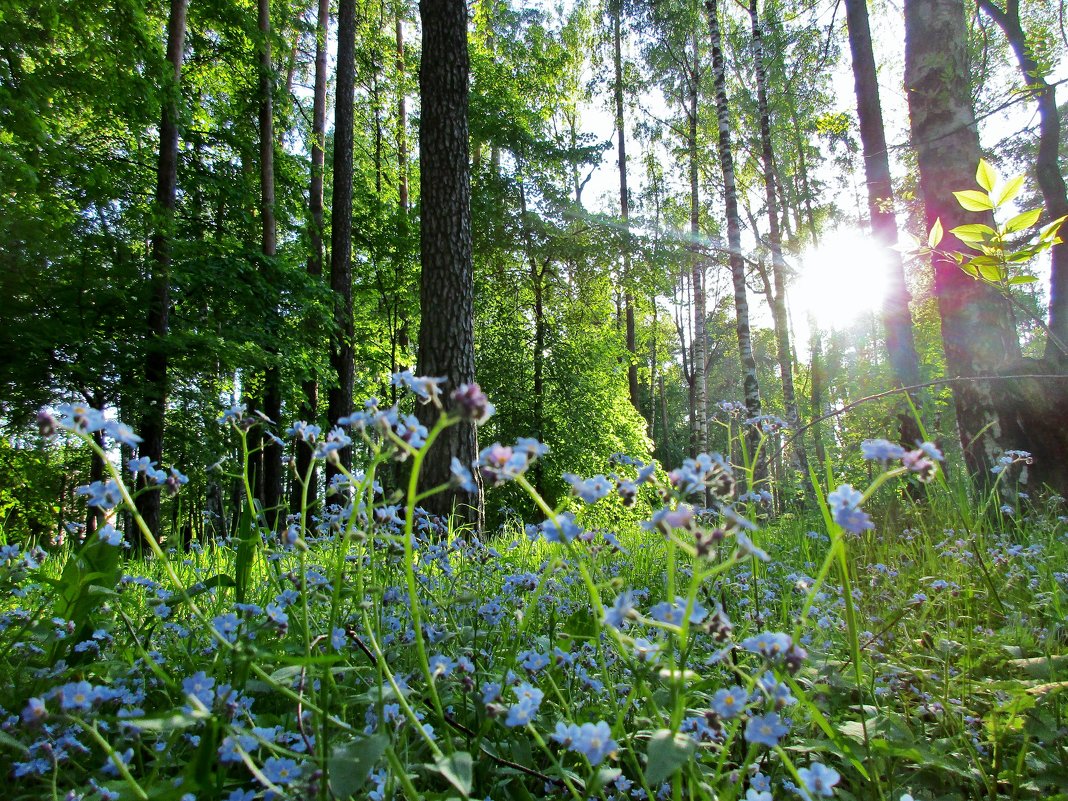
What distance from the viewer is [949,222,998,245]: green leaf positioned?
1403 mm

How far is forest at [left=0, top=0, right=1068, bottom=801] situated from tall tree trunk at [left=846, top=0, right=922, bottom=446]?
0.14 ft

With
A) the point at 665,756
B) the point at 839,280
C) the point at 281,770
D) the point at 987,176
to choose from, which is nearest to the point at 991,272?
the point at 987,176

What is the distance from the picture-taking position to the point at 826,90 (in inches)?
694

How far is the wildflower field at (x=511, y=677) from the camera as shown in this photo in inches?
29.9

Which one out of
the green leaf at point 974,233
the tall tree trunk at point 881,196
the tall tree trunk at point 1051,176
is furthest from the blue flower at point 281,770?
the tall tree trunk at point 881,196

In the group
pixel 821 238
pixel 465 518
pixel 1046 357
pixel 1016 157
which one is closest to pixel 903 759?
pixel 465 518

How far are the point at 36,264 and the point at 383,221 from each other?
7.94m

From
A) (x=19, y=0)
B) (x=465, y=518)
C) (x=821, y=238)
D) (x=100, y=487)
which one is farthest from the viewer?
(x=821, y=238)

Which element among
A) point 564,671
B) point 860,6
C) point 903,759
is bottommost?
point 903,759

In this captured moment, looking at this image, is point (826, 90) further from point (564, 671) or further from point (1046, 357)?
point (564, 671)

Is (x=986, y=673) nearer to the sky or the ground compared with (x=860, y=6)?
nearer to the ground

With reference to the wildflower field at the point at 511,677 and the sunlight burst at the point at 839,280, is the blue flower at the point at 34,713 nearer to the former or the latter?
the wildflower field at the point at 511,677

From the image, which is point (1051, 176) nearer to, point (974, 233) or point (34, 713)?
point (974, 233)

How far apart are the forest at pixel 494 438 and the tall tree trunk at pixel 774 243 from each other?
17 cm
